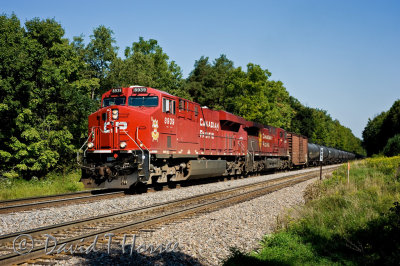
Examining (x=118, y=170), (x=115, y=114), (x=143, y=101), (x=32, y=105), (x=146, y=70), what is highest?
(x=146, y=70)

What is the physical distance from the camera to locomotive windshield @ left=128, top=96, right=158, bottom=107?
14.6m

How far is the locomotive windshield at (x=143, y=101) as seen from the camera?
14625 mm

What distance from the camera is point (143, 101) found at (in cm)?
1466

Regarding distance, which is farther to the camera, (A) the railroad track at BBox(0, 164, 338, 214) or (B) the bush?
(B) the bush

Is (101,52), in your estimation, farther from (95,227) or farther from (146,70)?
(95,227)

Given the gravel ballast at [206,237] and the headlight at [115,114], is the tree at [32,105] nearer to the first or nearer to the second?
the headlight at [115,114]

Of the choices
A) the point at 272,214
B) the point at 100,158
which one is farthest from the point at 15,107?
the point at 272,214

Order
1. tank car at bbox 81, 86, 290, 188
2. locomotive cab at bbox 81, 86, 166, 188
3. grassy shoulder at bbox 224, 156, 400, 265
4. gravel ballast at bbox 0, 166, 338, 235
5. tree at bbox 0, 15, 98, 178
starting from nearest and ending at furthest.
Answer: grassy shoulder at bbox 224, 156, 400, 265, gravel ballast at bbox 0, 166, 338, 235, locomotive cab at bbox 81, 86, 166, 188, tank car at bbox 81, 86, 290, 188, tree at bbox 0, 15, 98, 178

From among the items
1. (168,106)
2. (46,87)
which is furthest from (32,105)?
(168,106)

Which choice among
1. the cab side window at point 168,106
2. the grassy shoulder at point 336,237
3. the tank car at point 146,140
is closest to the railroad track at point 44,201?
the tank car at point 146,140

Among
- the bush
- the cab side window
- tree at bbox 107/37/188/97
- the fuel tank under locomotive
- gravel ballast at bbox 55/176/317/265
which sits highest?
tree at bbox 107/37/188/97

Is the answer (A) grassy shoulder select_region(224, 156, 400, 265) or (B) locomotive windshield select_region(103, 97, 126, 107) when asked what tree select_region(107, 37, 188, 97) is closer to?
(B) locomotive windshield select_region(103, 97, 126, 107)

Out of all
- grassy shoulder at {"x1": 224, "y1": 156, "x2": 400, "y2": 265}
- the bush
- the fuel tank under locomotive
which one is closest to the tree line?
the fuel tank under locomotive

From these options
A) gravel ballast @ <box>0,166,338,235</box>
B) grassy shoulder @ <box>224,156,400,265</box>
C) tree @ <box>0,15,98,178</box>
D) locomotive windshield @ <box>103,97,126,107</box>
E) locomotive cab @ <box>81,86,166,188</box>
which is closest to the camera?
grassy shoulder @ <box>224,156,400,265</box>
